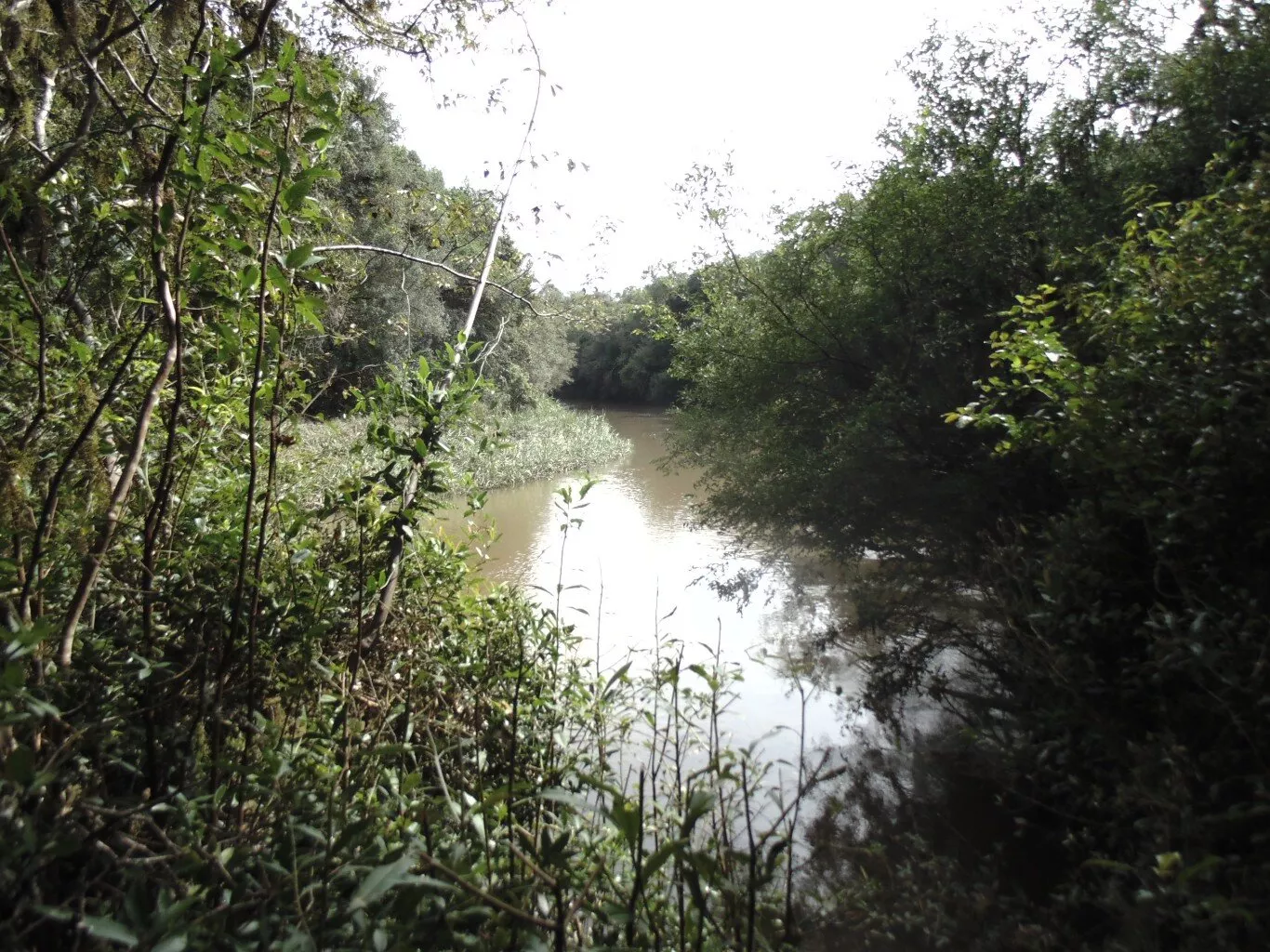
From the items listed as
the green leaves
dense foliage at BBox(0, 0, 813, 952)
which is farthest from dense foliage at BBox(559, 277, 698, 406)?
the green leaves

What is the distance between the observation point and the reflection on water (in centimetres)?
490

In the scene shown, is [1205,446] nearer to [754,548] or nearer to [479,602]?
[479,602]

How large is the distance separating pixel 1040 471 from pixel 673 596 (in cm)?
343

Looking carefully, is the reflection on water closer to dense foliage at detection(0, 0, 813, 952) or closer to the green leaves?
dense foliage at detection(0, 0, 813, 952)

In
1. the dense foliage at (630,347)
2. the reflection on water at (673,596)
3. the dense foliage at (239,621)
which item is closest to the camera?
the dense foliage at (239,621)

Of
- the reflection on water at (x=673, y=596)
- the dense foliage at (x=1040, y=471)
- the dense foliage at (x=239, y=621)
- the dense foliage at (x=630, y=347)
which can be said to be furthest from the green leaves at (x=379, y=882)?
the dense foliage at (x=630, y=347)

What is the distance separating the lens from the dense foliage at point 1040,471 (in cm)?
211

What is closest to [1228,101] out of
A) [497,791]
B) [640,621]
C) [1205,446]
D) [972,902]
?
[1205,446]

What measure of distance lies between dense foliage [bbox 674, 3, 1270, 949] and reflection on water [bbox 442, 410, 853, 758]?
599 millimetres

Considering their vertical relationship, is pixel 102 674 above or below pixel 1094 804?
above

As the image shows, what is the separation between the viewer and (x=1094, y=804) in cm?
230

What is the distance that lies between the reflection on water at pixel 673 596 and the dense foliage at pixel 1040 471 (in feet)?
1.96

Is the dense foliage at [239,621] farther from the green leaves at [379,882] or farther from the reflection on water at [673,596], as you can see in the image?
the reflection on water at [673,596]

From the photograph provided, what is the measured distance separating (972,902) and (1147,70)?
229 inches
